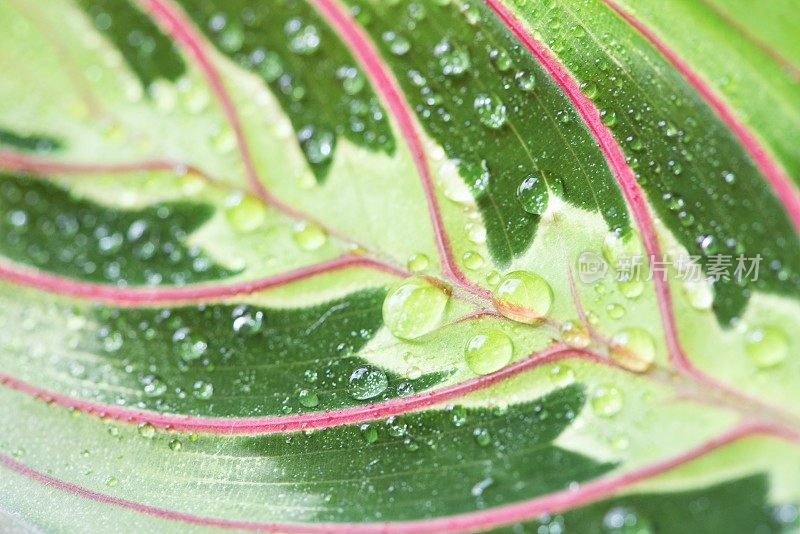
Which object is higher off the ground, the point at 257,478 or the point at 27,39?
the point at 27,39

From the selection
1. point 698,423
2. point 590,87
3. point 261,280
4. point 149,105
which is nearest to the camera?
point 698,423

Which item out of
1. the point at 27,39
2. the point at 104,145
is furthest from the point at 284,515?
the point at 27,39

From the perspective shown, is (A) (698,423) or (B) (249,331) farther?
(B) (249,331)

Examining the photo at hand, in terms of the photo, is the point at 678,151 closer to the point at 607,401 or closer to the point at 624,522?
the point at 607,401

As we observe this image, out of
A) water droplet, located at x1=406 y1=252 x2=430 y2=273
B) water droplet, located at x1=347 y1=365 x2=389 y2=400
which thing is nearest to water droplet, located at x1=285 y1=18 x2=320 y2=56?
water droplet, located at x1=406 y1=252 x2=430 y2=273

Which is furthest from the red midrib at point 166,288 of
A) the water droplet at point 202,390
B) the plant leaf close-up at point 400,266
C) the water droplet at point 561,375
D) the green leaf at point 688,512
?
the green leaf at point 688,512

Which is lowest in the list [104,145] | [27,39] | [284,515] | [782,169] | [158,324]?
[284,515]

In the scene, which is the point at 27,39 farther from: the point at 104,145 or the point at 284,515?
the point at 284,515
